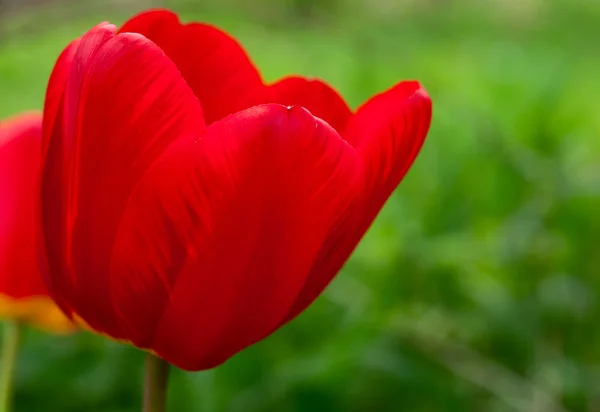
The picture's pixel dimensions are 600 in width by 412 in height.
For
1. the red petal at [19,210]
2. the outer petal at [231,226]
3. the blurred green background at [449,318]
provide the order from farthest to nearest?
the blurred green background at [449,318]
the red petal at [19,210]
the outer petal at [231,226]

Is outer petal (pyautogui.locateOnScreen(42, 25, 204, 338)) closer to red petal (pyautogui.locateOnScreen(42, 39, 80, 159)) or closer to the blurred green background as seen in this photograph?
red petal (pyautogui.locateOnScreen(42, 39, 80, 159))

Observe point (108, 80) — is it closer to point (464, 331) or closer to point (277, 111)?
point (277, 111)

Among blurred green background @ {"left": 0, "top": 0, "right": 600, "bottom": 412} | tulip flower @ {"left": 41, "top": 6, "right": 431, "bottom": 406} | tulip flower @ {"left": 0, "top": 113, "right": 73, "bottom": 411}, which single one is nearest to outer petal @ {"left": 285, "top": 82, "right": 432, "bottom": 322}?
tulip flower @ {"left": 41, "top": 6, "right": 431, "bottom": 406}

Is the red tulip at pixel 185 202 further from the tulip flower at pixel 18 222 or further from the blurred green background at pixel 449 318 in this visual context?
the blurred green background at pixel 449 318

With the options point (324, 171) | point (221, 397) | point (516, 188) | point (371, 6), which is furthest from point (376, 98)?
point (371, 6)

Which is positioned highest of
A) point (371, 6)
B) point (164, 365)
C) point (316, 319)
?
point (164, 365)

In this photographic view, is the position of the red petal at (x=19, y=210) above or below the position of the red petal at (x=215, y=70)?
below

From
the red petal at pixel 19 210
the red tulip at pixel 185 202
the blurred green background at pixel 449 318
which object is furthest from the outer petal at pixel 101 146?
the blurred green background at pixel 449 318

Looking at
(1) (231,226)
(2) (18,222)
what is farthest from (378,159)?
(2) (18,222)
